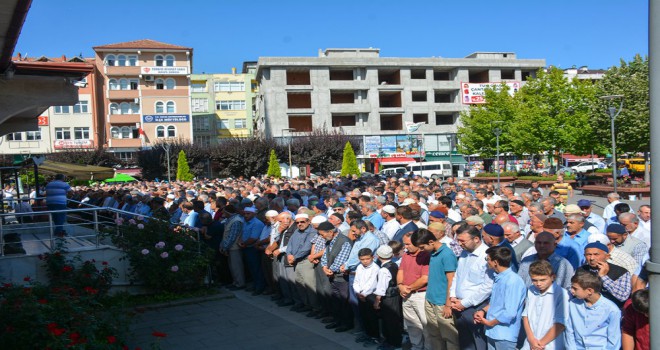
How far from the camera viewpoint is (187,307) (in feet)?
31.7

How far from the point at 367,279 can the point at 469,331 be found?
158cm

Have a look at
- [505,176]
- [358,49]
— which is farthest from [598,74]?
[505,176]

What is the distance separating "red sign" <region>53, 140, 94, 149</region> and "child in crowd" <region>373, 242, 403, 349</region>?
56713mm

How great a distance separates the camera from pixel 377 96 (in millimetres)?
58219

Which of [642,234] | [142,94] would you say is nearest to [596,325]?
[642,234]

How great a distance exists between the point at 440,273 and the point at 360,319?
2055 millimetres

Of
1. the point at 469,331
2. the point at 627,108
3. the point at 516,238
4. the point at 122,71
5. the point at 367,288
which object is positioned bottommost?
the point at 469,331

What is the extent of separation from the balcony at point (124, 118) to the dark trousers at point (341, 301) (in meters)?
56.1

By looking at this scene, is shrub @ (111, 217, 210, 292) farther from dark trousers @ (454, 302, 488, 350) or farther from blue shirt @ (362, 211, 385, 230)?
dark trousers @ (454, 302, 488, 350)

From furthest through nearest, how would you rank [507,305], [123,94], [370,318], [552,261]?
[123,94] < [370,318] < [552,261] < [507,305]

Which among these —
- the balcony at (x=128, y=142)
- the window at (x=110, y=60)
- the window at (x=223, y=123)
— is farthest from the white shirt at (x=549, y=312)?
the window at (x=223, y=123)

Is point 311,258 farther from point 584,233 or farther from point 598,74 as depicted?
point 598,74

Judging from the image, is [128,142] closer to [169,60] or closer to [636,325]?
[169,60]

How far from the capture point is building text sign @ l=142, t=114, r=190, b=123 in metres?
59.2
